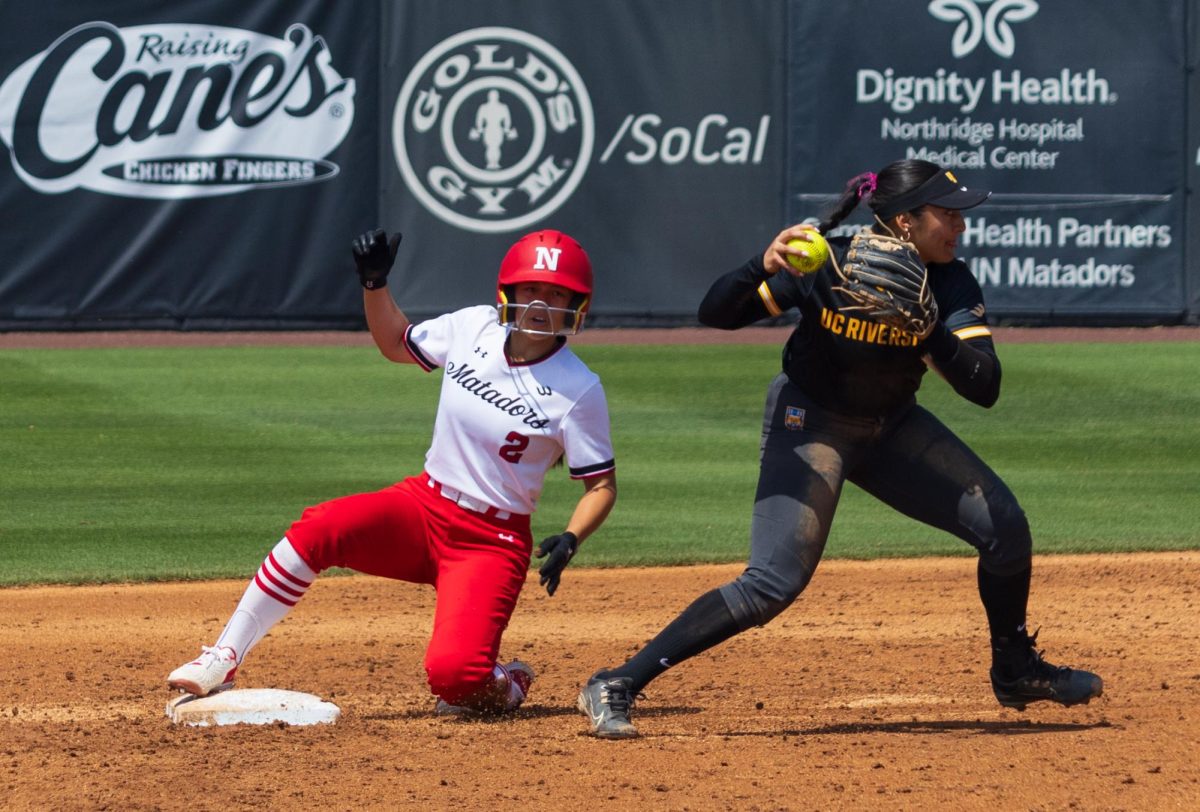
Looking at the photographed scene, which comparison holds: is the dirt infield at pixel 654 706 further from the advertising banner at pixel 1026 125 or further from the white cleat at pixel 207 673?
the advertising banner at pixel 1026 125

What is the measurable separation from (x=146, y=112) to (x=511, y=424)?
10.2 metres

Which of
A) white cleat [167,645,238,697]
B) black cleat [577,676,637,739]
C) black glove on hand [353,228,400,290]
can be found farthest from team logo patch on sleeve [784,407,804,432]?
white cleat [167,645,238,697]

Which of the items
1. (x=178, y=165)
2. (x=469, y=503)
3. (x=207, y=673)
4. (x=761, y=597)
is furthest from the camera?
(x=178, y=165)

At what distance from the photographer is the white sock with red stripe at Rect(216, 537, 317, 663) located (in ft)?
16.8

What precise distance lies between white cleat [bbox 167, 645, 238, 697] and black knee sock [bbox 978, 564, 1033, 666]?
2.23 m

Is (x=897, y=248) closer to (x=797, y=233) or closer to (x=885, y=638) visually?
(x=797, y=233)

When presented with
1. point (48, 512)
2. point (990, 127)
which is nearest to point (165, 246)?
point (48, 512)

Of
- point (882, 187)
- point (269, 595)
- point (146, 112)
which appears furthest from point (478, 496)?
point (146, 112)

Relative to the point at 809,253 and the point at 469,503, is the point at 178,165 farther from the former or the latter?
the point at 809,253

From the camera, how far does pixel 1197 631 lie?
22.1ft

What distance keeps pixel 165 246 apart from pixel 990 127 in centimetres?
696

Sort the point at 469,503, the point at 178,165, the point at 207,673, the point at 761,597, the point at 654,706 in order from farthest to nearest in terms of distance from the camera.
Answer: the point at 178,165 < the point at 654,706 < the point at 469,503 < the point at 207,673 < the point at 761,597

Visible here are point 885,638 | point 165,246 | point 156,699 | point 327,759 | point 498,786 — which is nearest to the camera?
point 498,786

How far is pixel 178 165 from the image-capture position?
14.4 meters
